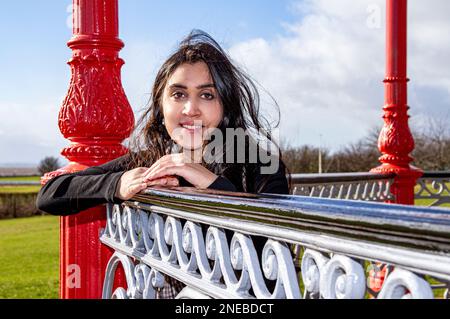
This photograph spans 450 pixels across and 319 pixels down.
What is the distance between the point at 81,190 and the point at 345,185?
13.1ft

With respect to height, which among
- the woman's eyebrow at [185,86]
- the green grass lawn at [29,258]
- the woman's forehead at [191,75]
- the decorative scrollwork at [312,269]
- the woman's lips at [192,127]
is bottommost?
the green grass lawn at [29,258]

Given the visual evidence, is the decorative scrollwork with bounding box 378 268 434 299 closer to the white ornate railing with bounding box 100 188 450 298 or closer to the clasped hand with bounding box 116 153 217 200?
the white ornate railing with bounding box 100 188 450 298

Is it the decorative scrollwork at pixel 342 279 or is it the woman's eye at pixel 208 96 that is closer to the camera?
the decorative scrollwork at pixel 342 279

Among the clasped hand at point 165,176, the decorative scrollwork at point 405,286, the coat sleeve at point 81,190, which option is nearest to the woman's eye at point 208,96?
the clasped hand at point 165,176

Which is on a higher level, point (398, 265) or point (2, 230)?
point (398, 265)

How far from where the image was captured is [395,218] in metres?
0.95

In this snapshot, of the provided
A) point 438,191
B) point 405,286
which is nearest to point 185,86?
point 405,286

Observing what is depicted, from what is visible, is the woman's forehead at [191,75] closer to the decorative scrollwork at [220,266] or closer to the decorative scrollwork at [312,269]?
the decorative scrollwork at [220,266]

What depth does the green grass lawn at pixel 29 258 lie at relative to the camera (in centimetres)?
1104

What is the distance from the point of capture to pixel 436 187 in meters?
7.57

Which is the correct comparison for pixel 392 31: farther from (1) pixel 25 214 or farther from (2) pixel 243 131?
(1) pixel 25 214

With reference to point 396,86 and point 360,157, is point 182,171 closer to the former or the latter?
point 396,86

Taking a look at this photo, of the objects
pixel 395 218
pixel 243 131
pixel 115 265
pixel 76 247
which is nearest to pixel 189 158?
pixel 243 131
